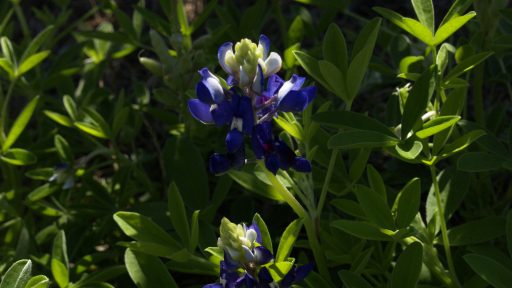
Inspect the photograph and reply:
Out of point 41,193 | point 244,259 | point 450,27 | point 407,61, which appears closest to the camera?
point 244,259

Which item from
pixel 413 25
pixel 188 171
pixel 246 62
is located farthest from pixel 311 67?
pixel 188 171

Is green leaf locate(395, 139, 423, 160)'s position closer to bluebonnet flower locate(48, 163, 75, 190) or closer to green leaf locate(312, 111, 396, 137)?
green leaf locate(312, 111, 396, 137)

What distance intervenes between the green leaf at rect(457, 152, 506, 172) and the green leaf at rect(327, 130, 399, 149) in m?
0.20

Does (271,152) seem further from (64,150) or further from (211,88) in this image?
(64,150)

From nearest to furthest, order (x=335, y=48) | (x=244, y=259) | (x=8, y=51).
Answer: (x=244, y=259)
(x=335, y=48)
(x=8, y=51)

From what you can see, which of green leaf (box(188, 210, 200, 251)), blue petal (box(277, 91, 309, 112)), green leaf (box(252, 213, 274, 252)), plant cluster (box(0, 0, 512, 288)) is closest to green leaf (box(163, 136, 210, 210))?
plant cluster (box(0, 0, 512, 288))

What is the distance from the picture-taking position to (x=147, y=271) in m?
2.16

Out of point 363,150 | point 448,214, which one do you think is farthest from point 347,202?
point 448,214

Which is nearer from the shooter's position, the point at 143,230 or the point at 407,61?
the point at 143,230

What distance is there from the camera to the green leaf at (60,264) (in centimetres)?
226

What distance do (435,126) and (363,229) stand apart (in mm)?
307

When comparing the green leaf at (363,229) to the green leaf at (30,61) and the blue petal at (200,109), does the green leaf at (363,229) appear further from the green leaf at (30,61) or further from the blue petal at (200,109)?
the green leaf at (30,61)

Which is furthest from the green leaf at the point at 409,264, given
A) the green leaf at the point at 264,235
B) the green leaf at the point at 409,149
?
the green leaf at the point at 264,235

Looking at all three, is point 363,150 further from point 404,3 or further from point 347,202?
point 404,3
